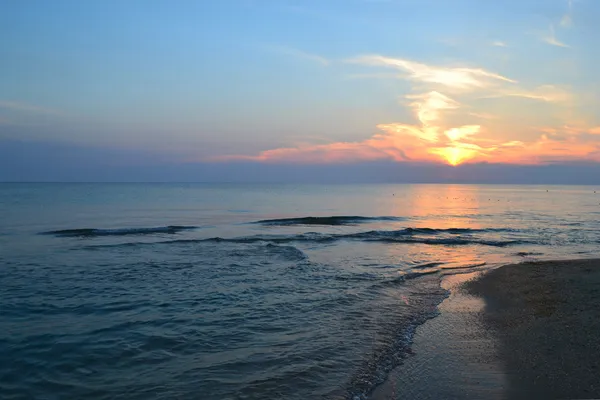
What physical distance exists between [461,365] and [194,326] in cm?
636

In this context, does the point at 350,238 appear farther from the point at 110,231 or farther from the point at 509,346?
the point at 509,346

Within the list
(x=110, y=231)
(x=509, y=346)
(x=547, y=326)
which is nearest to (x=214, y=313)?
(x=509, y=346)

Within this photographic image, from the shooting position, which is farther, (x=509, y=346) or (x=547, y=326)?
(x=547, y=326)

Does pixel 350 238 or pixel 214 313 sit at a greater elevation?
pixel 350 238

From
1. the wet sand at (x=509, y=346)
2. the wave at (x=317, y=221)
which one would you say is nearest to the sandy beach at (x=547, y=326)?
the wet sand at (x=509, y=346)

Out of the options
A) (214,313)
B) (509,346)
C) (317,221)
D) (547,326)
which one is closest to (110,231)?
(317,221)

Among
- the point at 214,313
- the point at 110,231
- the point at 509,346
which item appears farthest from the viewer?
the point at 110,231

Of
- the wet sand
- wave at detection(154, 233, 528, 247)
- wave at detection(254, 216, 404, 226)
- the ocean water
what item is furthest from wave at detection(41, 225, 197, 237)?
the wet sand

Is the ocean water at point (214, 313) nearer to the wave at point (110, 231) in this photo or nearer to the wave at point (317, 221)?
the wave at point (110, 231)

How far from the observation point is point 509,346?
906 cm

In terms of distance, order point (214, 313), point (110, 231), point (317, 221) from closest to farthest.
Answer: point (214, 313) → point (110, 231) → point (317, 221)

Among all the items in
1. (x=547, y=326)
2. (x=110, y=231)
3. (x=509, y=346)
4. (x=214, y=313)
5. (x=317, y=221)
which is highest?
(x=317, y=221)

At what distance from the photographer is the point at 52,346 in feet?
30.5

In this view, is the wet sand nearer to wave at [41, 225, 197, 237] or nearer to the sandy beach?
the sandy beach
